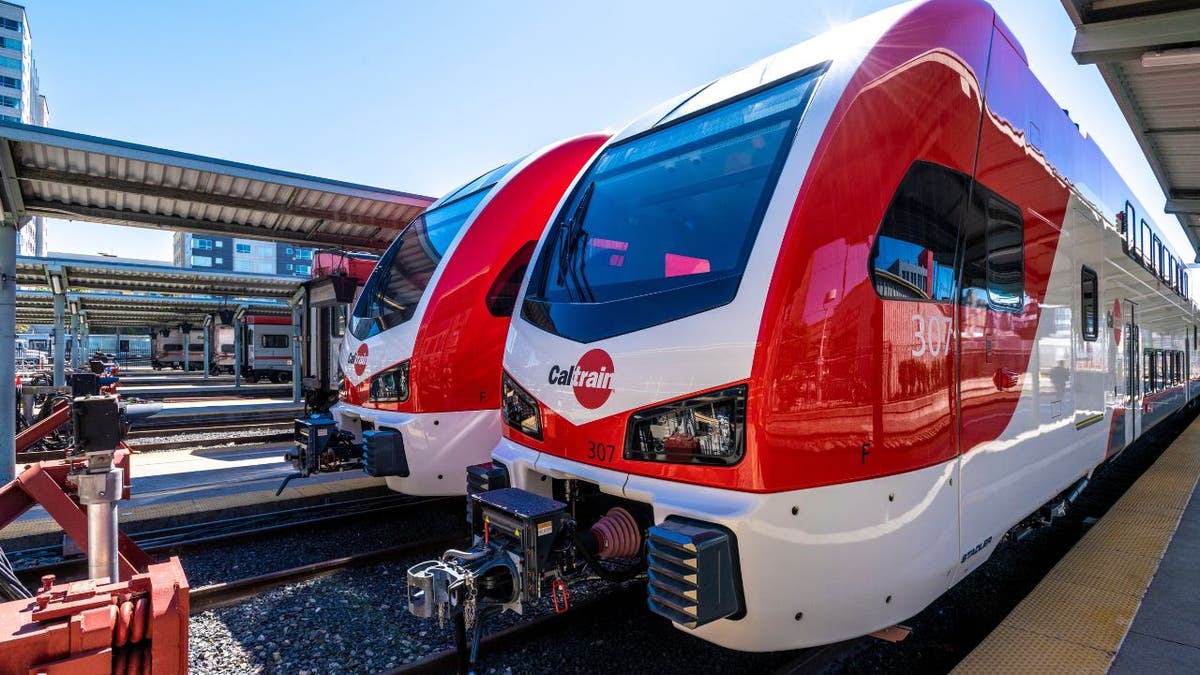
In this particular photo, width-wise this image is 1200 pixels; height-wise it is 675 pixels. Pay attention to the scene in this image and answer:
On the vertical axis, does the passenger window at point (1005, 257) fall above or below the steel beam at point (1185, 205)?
below

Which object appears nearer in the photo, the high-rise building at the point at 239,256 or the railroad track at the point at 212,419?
the railroad track at the point at 212,419

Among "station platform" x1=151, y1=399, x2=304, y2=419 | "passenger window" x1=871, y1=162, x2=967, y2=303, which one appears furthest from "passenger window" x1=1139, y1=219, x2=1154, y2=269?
"station platform" x1=151, y1=399, x2=304, y2=419

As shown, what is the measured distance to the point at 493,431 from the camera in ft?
15.4

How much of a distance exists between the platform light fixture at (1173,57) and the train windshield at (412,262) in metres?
5.40

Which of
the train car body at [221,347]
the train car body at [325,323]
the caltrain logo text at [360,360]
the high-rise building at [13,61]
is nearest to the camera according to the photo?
the caltrain logo text at [360,360]

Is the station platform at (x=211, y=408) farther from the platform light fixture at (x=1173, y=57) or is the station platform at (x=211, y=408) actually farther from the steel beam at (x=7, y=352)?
the platform light fixture at (x=1173, y=57)

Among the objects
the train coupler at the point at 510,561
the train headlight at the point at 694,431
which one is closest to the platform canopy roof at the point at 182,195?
the train coupler at the point at 510,561

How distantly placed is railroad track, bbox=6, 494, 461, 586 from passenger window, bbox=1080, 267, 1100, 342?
5.37m

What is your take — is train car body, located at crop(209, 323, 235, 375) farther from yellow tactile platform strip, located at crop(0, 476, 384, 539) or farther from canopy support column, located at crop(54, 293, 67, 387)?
yellow tactile platform strip, located at crop(0, 476, 384, 539)

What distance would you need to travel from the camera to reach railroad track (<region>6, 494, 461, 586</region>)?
454 cm

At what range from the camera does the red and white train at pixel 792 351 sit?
2.27 m

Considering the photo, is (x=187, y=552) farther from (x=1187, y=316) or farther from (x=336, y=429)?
(x=1187, y=316)

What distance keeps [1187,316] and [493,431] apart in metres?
11.5

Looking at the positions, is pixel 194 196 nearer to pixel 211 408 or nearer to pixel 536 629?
pixel 536 629
